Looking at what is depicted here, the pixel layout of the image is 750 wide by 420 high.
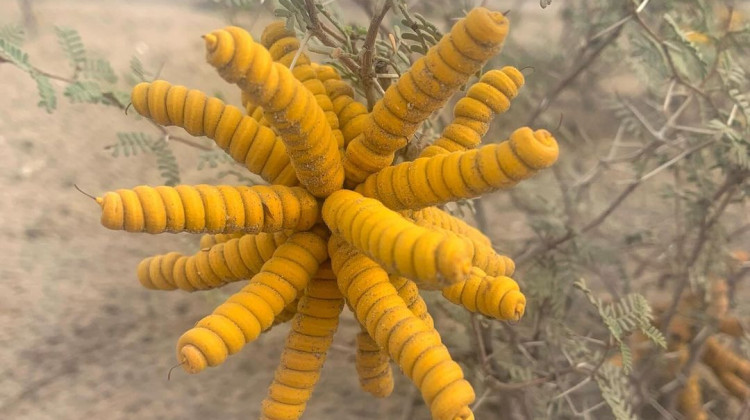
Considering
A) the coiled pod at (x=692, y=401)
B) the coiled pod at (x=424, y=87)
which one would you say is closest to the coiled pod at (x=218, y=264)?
the coiled pod at (x=424, y=87)

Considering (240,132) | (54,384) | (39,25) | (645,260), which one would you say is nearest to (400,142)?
(240,132)

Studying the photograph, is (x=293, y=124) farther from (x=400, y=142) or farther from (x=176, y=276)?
(x=176, y=276)

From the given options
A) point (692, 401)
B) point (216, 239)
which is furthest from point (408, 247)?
point (692, 401)

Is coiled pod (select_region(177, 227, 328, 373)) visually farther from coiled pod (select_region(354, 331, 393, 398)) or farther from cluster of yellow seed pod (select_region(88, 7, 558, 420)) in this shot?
coiled pod (select_region(354, 331, 393, 398))

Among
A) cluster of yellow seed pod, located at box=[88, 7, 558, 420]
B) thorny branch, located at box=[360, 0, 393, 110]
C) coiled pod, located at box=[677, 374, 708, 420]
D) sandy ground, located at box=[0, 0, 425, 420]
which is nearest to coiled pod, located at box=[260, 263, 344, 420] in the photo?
cluster of yellow seed pod, located at box=[88, 7, 558, 420]

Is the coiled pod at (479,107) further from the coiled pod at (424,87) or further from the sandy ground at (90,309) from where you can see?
the sandy ground at (90,309)
